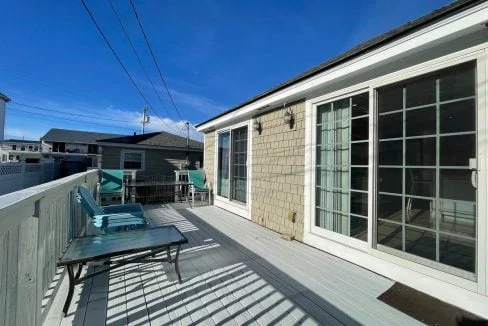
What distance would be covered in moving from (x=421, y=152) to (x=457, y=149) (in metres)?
0.30

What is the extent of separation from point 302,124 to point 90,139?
3451 cm

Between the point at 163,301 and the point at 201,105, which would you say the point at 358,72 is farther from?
the point at 201,105

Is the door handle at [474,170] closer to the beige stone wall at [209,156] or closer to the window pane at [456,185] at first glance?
the window pane at [456,185]

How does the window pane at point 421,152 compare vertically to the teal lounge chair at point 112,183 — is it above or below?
above

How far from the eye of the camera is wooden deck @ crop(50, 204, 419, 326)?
6.44ft

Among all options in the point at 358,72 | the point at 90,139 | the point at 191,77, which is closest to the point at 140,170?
the point at 191,77

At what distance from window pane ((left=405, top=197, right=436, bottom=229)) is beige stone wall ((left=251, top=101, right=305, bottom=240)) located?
1589 millimetres

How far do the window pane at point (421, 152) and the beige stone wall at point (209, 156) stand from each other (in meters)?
5.54

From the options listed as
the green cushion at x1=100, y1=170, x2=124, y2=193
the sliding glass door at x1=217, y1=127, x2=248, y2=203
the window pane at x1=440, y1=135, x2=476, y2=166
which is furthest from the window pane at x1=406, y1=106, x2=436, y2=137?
the green cushion at x1=100, y1=170, x2=124, y2=193

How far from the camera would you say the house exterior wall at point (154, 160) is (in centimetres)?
1152

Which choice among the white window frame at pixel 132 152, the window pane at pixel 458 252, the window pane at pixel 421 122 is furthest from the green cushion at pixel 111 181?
the window pane at pixel 458 252

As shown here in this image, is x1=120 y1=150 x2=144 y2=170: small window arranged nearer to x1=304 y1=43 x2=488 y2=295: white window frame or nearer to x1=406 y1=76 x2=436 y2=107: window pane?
x1=304 y1=43 x2=488 y2=295: white window frame

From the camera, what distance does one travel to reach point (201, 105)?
17859 millimetres

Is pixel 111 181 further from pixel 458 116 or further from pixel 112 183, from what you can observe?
pixel 458 116
